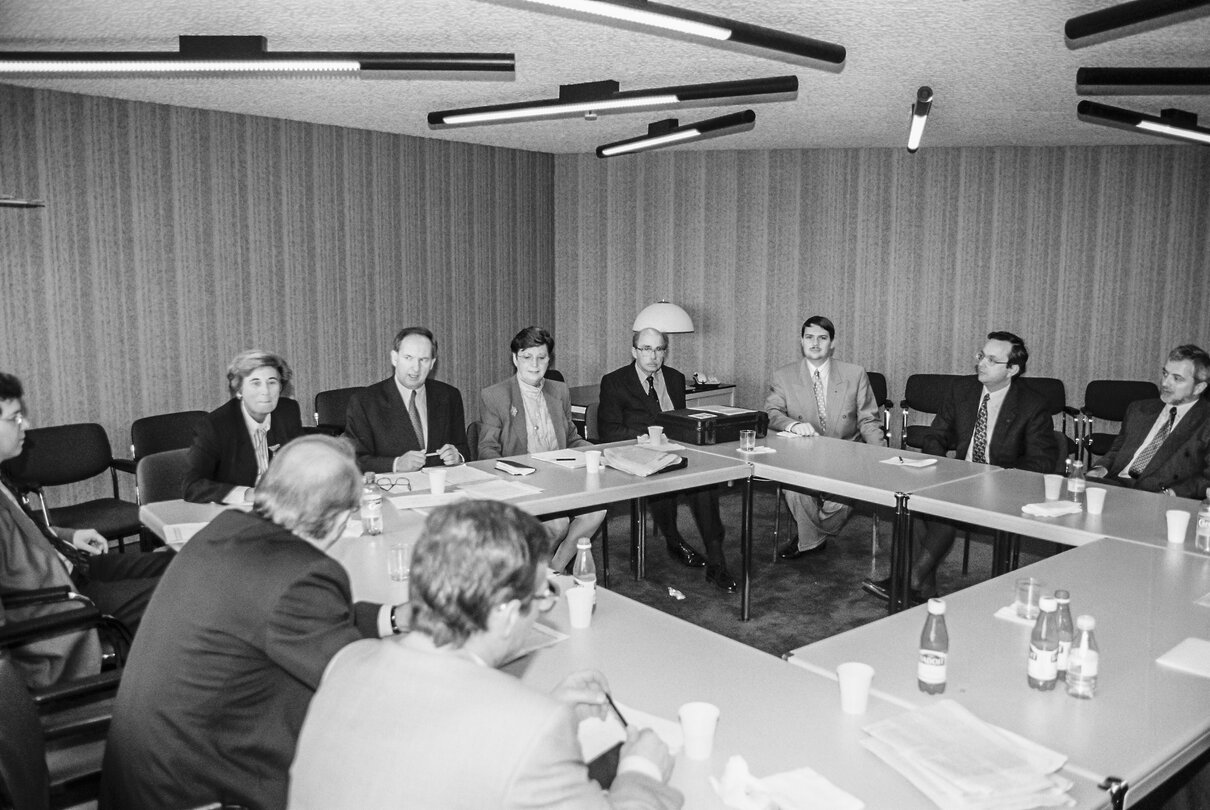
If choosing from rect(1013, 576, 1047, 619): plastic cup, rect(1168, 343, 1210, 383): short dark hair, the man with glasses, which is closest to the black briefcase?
rect(1168, 343, 1210, 383): short dark hair

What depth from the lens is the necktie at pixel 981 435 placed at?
4.94 meters

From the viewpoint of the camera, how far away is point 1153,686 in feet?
6.73

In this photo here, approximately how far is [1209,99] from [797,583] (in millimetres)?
3522

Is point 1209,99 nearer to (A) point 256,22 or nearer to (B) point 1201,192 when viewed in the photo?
(B) point 1201,192

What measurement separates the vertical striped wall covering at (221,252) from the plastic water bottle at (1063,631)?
5.43 m

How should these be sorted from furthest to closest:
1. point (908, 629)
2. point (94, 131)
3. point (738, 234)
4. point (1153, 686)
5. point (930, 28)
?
point (738, 234) < point (94, 131) < point (930, 28) < point (908, 629) < point (1153, 686)

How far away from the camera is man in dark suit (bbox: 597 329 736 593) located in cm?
516

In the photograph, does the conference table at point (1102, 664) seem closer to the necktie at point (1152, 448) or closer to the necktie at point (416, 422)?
the necktie at point (1152, 448)

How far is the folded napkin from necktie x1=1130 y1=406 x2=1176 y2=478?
1.34 m

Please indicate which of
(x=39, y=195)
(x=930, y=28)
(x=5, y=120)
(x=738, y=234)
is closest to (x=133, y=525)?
(x=39, y=195)

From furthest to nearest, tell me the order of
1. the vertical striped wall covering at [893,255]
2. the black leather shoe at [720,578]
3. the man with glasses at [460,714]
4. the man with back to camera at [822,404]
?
the vertical striped wall covering at [893,255]
the man with back to camera at [822,404]
the black leather shoe at [720,578]
the man with glasses at [460,714]

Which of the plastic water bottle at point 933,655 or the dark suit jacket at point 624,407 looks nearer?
the plastic water bottle at point 933,655

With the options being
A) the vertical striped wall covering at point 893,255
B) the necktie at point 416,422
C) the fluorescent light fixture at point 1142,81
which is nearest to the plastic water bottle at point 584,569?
the necktie at point 416,422

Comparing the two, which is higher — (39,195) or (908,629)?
(39,195)
